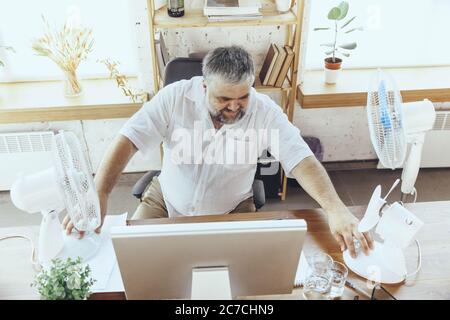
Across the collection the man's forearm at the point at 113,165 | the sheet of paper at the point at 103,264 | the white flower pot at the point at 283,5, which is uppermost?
the white flower pot at the point at 283,5

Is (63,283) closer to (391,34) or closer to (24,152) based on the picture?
(24,152)

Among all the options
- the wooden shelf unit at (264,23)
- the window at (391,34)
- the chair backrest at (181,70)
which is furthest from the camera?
the window at (391,34)

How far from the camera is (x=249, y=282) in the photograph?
1.16 m

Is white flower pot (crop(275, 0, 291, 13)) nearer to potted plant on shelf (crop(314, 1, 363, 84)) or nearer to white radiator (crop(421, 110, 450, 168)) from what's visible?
potted plant on shelf (crop(314, 1, 363, 84))

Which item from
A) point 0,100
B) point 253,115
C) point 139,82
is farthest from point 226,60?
point 0,100

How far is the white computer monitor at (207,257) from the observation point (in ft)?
3.26

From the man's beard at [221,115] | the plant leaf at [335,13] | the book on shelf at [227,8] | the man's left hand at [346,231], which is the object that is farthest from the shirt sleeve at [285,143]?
the plant leaf at [335,13]

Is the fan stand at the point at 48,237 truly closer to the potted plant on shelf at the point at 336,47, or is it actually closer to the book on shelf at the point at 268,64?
the book on shelf at the point at 268,64

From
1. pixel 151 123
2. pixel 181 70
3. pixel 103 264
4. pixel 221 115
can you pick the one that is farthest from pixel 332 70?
pixel 103 264

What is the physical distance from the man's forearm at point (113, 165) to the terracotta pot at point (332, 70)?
1.47 m

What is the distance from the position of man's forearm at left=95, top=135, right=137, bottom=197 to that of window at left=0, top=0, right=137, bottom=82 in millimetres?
1068

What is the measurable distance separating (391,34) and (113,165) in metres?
2.17

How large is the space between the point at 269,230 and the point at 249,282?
0.23 meters
